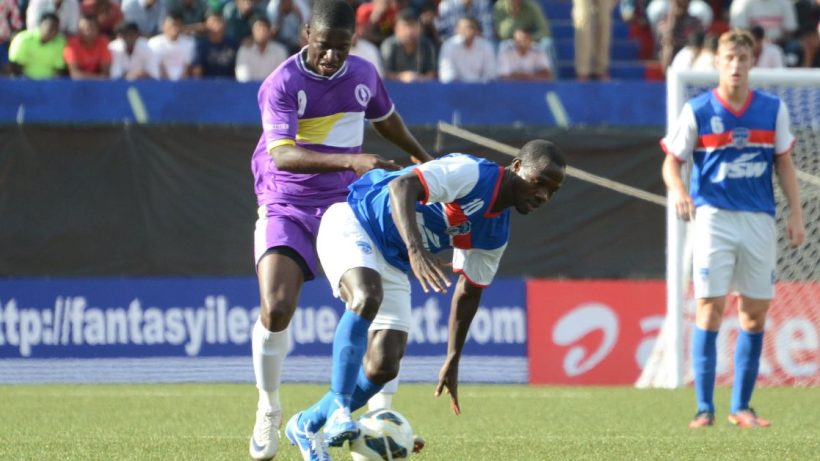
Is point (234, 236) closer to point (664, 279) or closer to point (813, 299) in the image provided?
point (664, 279)

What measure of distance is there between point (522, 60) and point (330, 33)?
31.2 feet

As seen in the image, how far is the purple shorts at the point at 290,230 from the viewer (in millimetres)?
7020

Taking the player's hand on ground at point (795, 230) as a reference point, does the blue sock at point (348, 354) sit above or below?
above

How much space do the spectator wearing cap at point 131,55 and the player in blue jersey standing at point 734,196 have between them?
7760 mm

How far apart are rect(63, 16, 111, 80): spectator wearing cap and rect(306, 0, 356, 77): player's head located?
8423mm

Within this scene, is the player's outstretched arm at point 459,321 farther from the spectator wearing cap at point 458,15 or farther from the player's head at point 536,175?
the spectator wearing cap at point 458,15

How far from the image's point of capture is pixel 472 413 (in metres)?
9.68

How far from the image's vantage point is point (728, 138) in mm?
8906

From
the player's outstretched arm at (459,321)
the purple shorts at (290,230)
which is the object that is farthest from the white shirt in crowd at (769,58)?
the player's outstretched arm at (459,321)

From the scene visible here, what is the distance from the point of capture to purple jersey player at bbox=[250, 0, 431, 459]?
6.79m

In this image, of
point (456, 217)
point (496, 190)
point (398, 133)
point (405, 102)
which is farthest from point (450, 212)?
point (405, 102)

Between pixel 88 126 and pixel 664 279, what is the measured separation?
5274 millimetres

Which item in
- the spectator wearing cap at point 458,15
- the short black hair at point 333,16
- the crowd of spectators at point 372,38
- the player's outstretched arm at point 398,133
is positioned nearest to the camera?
the short black hair at point 333,16

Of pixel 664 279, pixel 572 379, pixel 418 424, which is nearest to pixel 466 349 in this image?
pixel 572 379
